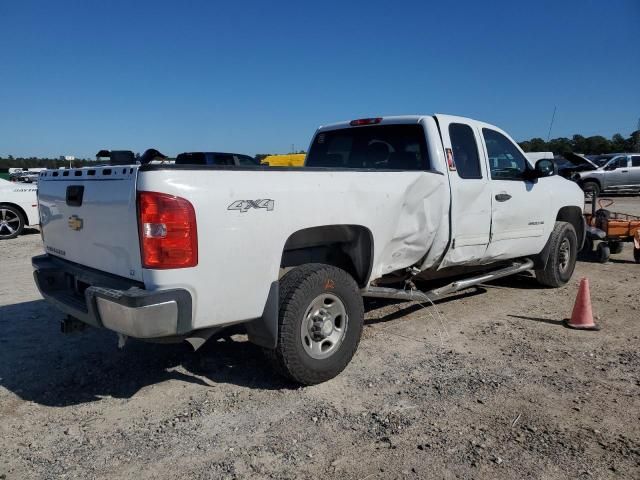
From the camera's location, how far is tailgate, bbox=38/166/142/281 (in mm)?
3021

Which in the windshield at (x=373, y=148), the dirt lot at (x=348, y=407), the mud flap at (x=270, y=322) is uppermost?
the windshield at (x=373, y=148)

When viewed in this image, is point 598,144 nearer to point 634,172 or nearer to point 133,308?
point 634,172

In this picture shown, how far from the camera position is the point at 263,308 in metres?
3.34

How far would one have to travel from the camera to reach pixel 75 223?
143 inches

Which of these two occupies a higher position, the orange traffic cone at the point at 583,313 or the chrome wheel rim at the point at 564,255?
the chrome wheel rim at the point at 564,255

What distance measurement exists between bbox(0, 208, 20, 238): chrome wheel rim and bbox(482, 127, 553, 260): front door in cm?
1044

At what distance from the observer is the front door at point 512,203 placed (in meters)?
5.41

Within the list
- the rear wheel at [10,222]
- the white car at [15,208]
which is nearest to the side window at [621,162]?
the white car at [15,208]

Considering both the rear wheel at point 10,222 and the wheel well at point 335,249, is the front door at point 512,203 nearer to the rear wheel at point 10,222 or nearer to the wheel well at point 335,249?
the wheel well at point 335,249

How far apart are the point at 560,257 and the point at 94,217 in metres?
5.68

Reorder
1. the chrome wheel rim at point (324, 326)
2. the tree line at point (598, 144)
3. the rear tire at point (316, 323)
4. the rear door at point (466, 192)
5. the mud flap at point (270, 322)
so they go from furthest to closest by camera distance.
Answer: the tree line at point (598, 144) → the rear door at point (466, 192) → the chrome wheel rim at point (324, 326) → the rear tire at point (316, 323) → the mud flap at point (270, 322)

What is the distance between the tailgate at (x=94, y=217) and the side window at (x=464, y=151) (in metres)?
3.04

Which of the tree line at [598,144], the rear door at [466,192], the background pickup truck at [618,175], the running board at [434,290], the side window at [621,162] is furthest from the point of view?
the tree line at [598,144]

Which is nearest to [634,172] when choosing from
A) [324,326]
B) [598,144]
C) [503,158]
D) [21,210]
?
[503,158]
